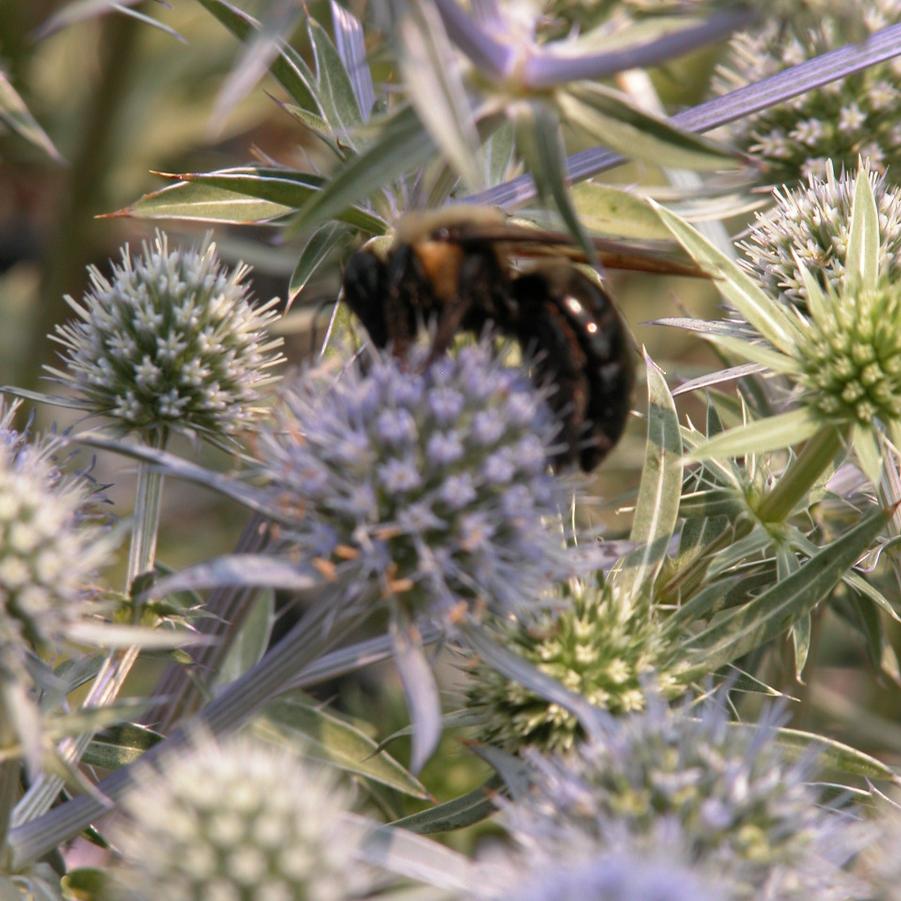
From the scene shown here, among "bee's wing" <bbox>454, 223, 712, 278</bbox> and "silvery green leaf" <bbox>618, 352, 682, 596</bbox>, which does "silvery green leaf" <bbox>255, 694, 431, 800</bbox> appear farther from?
"bee's wing" <bbox>454, 223, 712, 278</bbox>

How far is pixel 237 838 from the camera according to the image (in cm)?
124

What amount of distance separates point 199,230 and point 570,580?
10.2ft

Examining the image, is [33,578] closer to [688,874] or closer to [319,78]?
[688,874]

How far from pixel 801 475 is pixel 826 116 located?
1.14 metres

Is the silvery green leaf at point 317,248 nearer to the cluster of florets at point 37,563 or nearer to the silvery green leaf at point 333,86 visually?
the silvery green leaf at point 333,86

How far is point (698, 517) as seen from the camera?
7.18 ft

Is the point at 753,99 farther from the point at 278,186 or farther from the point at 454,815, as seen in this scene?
the point at 454,815

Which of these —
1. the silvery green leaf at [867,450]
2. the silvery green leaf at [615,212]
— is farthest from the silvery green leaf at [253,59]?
the silvery green leaf at [867,450]

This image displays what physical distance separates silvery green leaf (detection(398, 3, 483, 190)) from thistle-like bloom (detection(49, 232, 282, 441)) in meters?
0.85

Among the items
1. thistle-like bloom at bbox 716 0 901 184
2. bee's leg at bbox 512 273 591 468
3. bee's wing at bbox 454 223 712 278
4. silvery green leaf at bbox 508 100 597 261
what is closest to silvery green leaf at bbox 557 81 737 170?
silvery green leaf at bbox 508 100 597 261

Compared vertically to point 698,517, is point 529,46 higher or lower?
higher

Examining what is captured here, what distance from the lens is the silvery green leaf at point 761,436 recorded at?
5.50 ft

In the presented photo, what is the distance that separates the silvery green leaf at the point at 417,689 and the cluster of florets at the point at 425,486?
45 millimetres

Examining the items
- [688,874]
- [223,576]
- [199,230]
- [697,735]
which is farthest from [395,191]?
[199,230]
